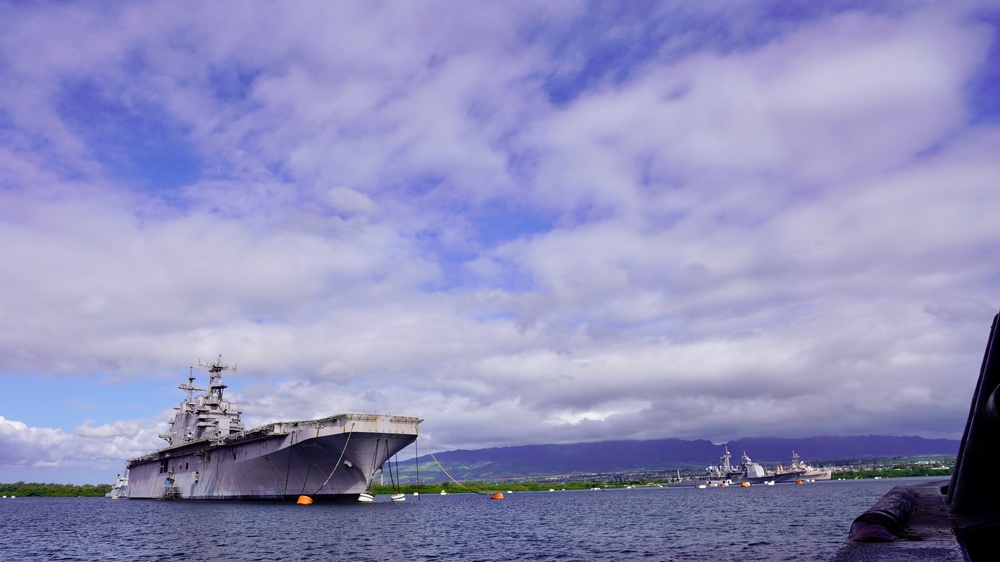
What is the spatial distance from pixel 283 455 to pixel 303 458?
7.09ft

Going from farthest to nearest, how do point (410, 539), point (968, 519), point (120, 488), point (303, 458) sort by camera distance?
1. point (120, 488)
2. point (303, 458)
3. point (410, 539)
4. point (968, 519)

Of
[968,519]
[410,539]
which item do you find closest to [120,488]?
[410,539]

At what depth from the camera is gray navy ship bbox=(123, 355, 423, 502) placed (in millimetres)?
59875

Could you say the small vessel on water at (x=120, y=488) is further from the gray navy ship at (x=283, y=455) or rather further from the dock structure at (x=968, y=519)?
the dock structure at (x=968, y=519)

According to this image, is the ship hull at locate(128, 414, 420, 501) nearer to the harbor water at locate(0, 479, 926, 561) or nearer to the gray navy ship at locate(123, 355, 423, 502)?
the gray navy ship at locate(123, 355, 423, 502)

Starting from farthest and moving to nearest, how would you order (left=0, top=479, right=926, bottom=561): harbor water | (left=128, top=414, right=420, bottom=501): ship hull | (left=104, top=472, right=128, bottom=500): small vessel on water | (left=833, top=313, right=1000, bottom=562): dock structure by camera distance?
(left=104, top=472, right=128, bottom=500): small vessel on water → (left=128, top=414, right=420, bottom=501): ship hull → (left=0, top=479, right=926, bottom=561): harbor water → (left=833, top=313, right=1000, bottom=562): dock structure

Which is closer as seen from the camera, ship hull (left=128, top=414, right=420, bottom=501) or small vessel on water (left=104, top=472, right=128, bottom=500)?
ship hull (left=128, top=414, right=420, bottom=501)

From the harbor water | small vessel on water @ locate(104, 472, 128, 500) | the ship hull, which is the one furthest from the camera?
small vessel on water @ locate(104, 472, 128, 500)

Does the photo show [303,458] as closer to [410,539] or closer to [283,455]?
[283,455]

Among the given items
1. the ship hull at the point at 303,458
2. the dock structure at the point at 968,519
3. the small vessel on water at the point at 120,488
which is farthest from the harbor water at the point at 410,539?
the small vessel on water at the point at 120,488

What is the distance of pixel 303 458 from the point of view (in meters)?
63.7

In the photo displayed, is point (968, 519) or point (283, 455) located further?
point (283, 455)

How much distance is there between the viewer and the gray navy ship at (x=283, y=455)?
59.9 m

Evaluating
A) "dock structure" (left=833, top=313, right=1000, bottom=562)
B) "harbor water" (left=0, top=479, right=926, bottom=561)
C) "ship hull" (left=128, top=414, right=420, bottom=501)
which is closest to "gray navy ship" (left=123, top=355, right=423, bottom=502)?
"ship hull" (left=128, top=414, right=420, bottom=501)
